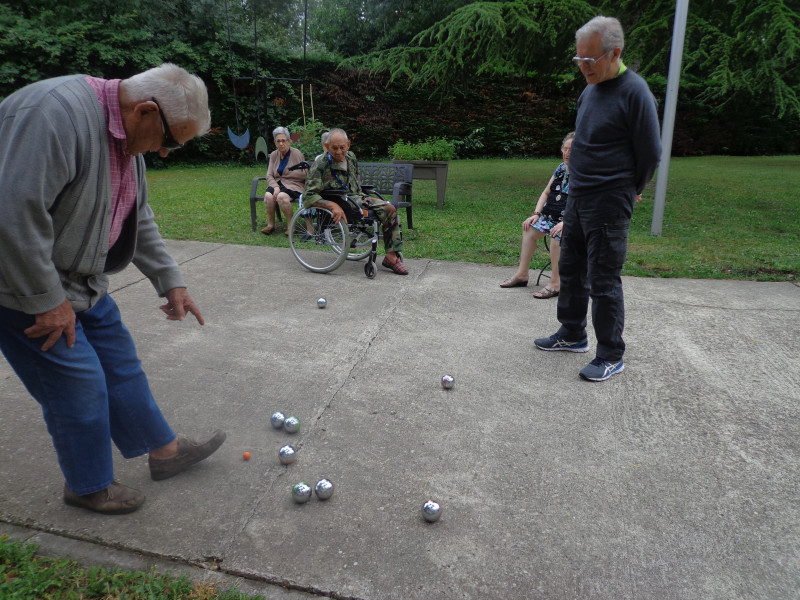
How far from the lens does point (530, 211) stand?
9312mm

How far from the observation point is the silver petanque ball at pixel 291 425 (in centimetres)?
278

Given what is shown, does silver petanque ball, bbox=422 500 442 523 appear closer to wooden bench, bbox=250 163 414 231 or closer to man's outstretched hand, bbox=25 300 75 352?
man's outstretched hand, bbox=25 300 75 352

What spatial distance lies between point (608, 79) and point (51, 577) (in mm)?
3354

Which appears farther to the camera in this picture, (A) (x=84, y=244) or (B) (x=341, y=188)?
(B) (x=341, y=188)

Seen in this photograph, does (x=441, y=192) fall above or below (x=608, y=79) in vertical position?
below

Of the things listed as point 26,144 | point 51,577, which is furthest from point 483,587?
point 26,144

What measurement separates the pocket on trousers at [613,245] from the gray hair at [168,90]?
2319 mm

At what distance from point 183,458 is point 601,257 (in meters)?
2.41

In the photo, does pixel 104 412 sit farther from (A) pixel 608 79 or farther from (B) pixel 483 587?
(A) pixel 608 79

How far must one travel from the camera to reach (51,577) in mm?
1872

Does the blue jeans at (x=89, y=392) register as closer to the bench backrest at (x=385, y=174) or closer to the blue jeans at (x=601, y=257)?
the blue jeans at (x=601, y=257)

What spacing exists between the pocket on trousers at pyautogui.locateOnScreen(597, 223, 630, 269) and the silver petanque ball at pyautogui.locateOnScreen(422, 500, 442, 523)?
180 cm

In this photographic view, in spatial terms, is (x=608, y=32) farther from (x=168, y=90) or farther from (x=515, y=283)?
(x=515, y=283)

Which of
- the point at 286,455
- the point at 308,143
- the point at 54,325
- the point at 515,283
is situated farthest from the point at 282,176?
the point at 54,325
